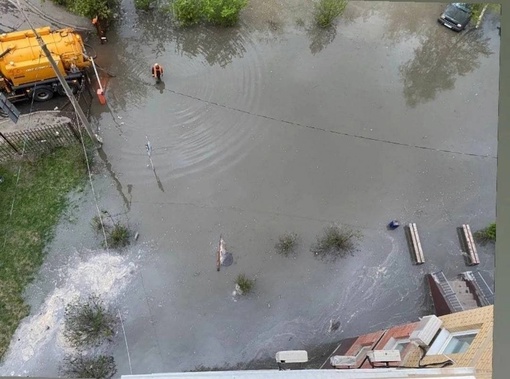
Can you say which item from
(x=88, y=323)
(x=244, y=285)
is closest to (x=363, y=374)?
(x=244, y=285)

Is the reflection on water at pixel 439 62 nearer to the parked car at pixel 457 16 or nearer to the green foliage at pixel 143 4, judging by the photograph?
the parked car at pixel 457 16

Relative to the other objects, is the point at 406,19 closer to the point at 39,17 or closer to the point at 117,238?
the point at 117,238

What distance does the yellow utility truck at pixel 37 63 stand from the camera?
414 inches

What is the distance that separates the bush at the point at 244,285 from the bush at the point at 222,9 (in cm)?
683

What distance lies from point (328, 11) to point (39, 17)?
24.9ft

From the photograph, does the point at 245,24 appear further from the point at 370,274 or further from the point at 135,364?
the point at 135,364

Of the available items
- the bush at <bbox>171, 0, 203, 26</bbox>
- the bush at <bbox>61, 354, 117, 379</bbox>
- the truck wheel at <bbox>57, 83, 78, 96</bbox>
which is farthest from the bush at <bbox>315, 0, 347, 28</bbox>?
the bush at <bbox>61, 354, 117, 379</bbox>

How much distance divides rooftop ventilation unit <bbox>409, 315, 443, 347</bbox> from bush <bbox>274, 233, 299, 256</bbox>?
120 inches

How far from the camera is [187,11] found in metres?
12.3

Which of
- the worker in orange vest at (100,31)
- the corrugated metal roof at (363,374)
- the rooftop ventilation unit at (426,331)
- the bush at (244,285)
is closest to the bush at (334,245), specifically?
the bush at (244,285)

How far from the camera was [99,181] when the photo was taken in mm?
10555

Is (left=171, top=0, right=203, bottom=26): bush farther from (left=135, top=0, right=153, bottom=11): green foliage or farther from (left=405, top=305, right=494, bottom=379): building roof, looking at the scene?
(left=405, top=305, right=494, bottom=379): building roof

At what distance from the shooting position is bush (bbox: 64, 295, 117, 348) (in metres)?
9.05

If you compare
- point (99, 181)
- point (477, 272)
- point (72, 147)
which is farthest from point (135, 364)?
point (477, 272)
